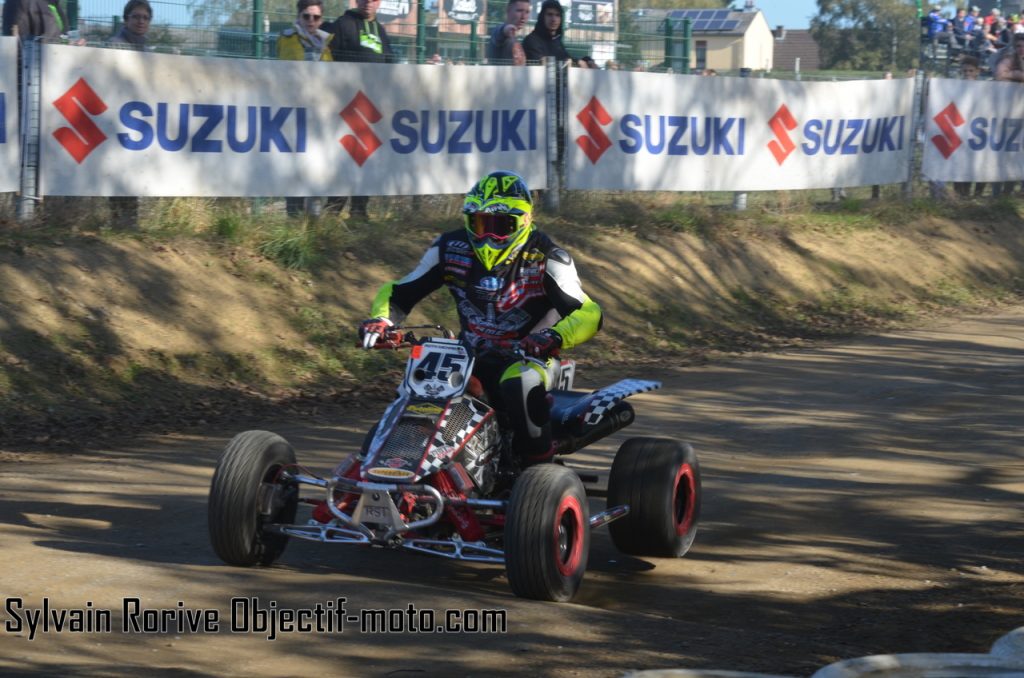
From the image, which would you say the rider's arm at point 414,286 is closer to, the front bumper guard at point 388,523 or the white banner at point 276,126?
the front bumper guard at point 388,523

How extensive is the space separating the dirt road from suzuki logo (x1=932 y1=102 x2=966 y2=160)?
8636 mm

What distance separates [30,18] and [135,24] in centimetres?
89

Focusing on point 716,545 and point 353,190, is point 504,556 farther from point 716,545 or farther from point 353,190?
point 353,190

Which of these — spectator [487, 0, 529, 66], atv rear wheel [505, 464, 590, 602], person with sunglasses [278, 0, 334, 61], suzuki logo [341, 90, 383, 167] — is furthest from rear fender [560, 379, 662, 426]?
spectator [487, 0, 529, 66]

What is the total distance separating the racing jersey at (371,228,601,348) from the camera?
728 cm

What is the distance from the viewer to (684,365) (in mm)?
12875

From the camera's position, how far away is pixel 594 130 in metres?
15.1

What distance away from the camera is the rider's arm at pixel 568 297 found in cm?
711

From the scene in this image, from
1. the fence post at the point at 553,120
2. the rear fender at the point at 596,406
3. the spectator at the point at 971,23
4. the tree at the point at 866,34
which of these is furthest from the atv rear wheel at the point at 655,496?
the tree at the point at 866,34

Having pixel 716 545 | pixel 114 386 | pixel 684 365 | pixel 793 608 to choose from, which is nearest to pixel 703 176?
pixel 684 365

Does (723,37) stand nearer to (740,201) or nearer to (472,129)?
(740,201)

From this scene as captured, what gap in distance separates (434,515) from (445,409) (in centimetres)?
54

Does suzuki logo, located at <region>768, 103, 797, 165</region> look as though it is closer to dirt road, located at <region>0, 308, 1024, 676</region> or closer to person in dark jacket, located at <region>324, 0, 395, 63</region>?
person in dark jacket, located at <region>324, 0, 395, 63</region>

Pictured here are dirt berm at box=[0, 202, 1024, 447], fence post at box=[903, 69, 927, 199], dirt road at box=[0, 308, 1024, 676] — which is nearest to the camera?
dirt road at box=[0, 308, 1024, 676]
